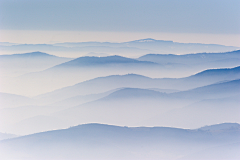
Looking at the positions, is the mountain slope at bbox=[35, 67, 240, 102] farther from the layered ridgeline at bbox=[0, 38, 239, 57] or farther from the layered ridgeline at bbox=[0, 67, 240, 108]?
the layered ridgeline at bbox=[0, 38, 239, 57]

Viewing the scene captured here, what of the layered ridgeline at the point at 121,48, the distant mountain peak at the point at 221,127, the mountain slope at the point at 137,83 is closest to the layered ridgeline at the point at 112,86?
the mountain slope at the point at 137,83

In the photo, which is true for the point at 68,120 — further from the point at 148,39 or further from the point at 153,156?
the point at 148,39

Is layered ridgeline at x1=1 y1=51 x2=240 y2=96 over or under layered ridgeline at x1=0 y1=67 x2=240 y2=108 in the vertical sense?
over

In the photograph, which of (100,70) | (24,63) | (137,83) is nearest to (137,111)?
(137,83)

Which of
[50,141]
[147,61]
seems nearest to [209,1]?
[147,61]

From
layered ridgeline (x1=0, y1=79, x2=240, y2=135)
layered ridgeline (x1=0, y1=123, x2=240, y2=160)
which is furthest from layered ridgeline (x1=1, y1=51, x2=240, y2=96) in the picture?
layered ridgeline (x1=0, y1=123, x2=240, y2=160)

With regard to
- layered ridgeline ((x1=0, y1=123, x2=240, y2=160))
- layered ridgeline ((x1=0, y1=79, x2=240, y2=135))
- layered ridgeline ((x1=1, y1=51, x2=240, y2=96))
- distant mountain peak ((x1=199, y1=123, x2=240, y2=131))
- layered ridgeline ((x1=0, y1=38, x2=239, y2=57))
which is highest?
layered ridgeline ((x1=0, y1=38, x2=239, y2=57))
